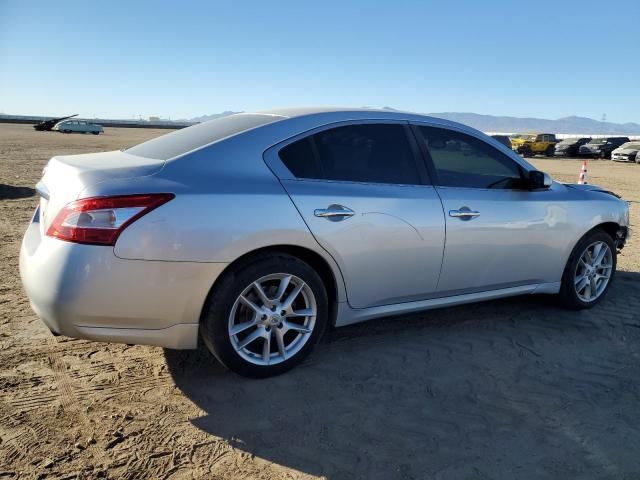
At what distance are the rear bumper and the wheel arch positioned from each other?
0.08m

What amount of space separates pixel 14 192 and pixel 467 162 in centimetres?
922

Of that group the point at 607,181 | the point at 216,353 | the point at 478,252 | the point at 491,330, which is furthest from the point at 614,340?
the point at 607,181

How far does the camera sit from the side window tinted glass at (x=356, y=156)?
10.8ft

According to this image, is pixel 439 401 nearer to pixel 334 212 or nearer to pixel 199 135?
pixel 334 212

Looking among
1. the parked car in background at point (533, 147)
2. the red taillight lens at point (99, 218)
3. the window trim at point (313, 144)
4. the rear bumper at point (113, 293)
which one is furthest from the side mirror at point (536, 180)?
A: the parked car in background at point (533, 147)

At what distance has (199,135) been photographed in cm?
346

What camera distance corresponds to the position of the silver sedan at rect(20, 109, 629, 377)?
2725 millimetres

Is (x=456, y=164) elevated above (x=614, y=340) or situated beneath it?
elevated above

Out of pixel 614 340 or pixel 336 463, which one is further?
pixel 614 340

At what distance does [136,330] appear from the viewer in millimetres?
2848

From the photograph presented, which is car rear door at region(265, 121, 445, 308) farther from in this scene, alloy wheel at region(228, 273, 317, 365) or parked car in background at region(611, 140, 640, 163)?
parked car in background at region(611, 140, 640, 163)

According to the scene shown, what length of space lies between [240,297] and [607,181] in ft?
61.2

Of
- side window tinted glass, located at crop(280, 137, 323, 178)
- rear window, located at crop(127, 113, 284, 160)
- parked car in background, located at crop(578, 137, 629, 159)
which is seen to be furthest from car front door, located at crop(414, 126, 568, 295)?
parked car in background, located at crop(578, 137, 629, 159)

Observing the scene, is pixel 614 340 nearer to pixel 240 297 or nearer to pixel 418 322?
pixel 418 322
